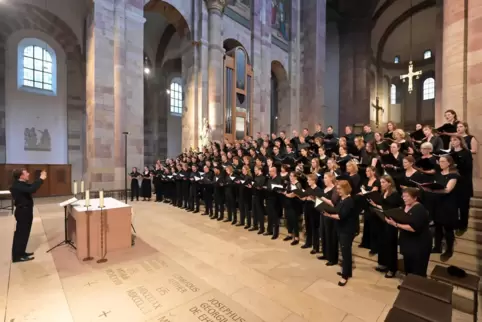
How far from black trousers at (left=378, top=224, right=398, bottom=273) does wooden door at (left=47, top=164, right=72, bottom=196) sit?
14140 mm

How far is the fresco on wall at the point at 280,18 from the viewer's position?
17547 mm

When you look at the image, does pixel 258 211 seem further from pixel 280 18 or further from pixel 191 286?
pixel 280 18

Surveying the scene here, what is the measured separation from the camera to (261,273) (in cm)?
395

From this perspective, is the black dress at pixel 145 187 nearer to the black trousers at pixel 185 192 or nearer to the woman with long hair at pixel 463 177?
the black trousers at pixel 185 192

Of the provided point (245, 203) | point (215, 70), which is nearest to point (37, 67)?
point (215, 70)

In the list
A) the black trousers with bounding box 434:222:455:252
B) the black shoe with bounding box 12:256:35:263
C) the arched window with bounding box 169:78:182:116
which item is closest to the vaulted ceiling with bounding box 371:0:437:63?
the arched window with bounding box 169:78:182:116

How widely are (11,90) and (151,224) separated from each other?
38.9 feet

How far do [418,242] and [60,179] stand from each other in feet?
48.4

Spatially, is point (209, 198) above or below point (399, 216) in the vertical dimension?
below

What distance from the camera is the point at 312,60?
18.7m

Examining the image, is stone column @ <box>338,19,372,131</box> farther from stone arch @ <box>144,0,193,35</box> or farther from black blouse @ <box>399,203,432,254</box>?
black blouse @ <box>399,203,432,254</box>

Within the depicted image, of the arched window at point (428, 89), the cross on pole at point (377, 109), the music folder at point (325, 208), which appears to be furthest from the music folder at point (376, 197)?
the arched window at point (428, 89)

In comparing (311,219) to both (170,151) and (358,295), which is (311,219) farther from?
(170,151)

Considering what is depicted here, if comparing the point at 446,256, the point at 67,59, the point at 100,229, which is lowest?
the point at 446,256
